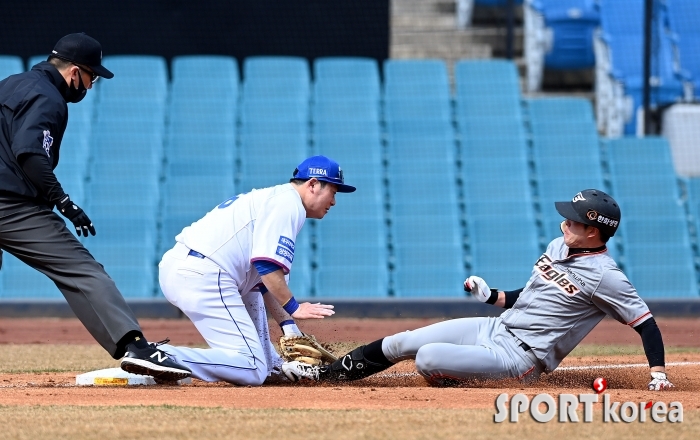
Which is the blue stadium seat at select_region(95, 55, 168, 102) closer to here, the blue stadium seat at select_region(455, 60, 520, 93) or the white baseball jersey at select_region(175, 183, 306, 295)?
the blue stadium seat at select_region(455, 60, 520, 93)

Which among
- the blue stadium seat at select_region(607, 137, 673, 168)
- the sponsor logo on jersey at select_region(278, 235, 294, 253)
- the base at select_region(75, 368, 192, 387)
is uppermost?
the sponsor logo on jersey at select_region(278, 235, 294, 253)

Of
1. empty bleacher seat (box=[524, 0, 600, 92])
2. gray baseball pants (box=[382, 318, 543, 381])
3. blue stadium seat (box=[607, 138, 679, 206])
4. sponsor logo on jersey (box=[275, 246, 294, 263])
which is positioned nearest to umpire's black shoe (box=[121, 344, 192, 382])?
sponsor logo on jersey (box=[275, 246, 294, 263])

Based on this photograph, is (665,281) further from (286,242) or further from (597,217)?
(286,242)

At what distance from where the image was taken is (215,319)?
596 cm

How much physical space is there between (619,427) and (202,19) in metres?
10.5

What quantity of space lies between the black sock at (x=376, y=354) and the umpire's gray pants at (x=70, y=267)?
1323mm

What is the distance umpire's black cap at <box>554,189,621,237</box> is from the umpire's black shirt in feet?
9.06

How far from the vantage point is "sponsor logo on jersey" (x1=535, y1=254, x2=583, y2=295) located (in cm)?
587

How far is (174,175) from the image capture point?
41.2ft

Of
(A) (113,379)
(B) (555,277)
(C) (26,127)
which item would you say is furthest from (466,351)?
(C) (26,127)

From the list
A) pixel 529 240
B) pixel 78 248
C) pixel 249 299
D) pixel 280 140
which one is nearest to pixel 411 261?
pixel 529 240

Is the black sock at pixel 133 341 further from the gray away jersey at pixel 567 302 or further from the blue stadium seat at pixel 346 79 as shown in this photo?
the blue stadium seat at pixel 346 79

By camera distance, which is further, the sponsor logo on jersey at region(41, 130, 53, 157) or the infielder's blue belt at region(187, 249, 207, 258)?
the infielder's blue belt at region(187, 249, 207, 258)

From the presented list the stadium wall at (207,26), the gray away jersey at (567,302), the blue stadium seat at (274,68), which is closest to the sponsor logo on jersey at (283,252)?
the gray away jersey at (567,302)
